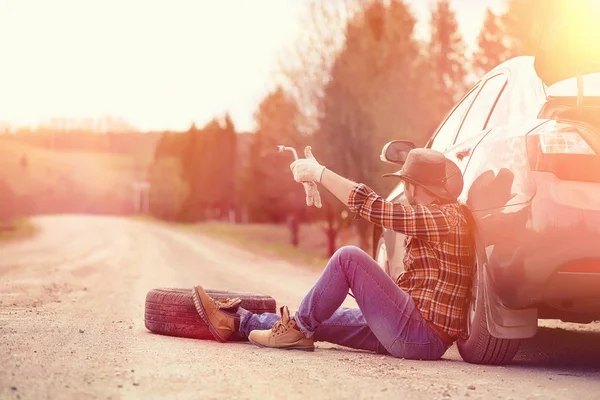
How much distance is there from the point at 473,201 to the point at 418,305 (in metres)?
0.75

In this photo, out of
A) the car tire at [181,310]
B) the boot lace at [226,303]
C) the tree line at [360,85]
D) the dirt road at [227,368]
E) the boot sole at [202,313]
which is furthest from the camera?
the tree line at [360,85]

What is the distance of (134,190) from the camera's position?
153 metres

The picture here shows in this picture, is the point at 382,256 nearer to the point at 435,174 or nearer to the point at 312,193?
the point at 312,193

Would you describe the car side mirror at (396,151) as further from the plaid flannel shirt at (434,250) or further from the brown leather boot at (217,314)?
the brown leather boot at (217,314)

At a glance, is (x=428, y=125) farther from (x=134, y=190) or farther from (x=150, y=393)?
(x=134, y=190)

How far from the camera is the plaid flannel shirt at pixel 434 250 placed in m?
4.97

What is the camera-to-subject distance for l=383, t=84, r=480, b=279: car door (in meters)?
6.27

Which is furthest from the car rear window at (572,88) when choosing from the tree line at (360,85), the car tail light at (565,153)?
the tree line at (360,85)

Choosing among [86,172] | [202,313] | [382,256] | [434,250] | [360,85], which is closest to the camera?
[434,250]

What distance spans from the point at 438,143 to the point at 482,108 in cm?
111

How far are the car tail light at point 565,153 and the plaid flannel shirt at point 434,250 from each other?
73 cm

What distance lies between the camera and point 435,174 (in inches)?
200

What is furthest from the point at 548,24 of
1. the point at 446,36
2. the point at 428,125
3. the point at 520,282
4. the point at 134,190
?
the point at 134,190

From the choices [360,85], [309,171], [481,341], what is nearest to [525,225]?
[481,341]
